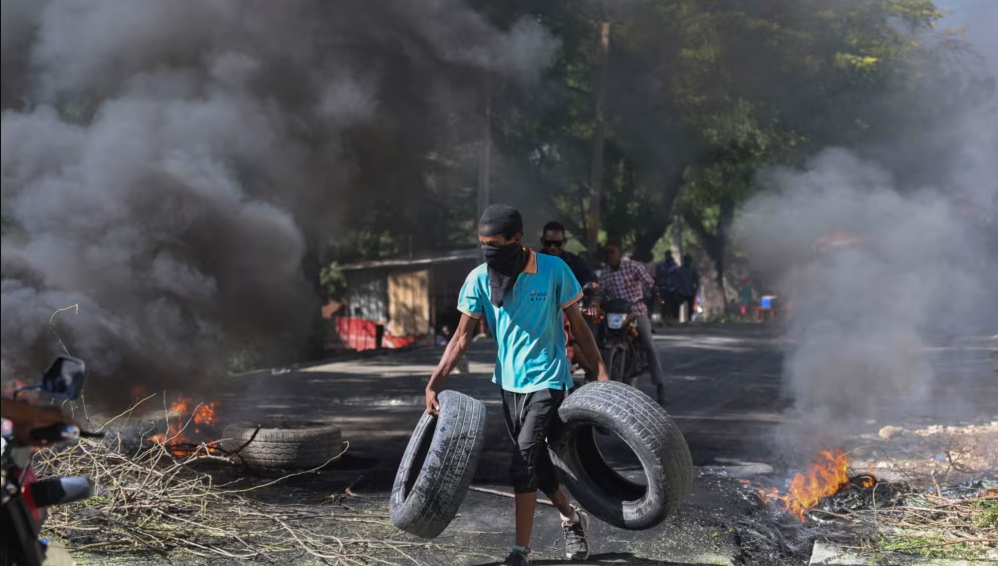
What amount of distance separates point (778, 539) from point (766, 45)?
15.4 m

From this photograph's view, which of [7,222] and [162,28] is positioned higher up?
[162,28]

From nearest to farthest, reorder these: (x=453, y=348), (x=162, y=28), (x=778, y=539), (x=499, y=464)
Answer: (x=453, y=348) < (x=778, y=539) < (x=499, y=464) < (x=162, y=28)

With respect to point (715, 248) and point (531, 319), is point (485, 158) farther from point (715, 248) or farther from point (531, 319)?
point (715, 248)

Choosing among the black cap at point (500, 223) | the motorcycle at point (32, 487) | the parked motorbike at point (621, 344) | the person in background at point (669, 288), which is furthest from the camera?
the person in background at point (669, 288)

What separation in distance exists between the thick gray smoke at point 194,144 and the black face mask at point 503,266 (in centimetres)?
709

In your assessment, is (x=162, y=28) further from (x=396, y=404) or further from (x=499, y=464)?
(x=499, y=464)

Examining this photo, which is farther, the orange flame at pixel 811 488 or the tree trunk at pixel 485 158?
the tree trunk at pixel 485 158

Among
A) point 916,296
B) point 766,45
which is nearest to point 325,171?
point 766,45

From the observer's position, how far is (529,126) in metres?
22.2

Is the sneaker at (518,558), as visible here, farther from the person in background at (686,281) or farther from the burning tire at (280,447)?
the person in background at (686,281)

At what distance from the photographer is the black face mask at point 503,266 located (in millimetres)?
4527

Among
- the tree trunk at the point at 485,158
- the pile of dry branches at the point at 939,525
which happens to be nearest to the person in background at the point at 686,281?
the tree trunk at the point at 485,158

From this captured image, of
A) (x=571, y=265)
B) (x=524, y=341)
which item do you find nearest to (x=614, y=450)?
(x=571, y=265)

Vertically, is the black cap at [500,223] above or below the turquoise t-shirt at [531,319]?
above
